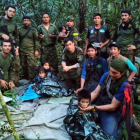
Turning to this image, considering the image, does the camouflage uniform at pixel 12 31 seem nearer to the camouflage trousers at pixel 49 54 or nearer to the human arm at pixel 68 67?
the camouflage trousers at pixel 49 54

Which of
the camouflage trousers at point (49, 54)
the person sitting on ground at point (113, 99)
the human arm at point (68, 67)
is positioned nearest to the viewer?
the person sitting on ground at point (113, 99)

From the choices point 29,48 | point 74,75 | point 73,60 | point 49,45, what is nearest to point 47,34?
point 49,45

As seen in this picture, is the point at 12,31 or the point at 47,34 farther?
the point at 47,34

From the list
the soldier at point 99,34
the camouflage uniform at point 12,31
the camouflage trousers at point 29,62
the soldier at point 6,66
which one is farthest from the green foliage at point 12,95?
the soldier at point 99,34

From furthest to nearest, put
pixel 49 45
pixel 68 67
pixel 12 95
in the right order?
pixel 49 45 < pixel 68 67 < pixel 12 95

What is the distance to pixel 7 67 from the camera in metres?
5.05

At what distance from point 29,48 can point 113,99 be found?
3.53 metres

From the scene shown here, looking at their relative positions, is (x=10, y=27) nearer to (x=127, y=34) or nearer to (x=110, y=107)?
(x=127, y=34)

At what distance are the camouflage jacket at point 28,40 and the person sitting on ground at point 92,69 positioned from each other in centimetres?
202

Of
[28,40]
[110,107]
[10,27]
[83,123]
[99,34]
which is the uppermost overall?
[10,27]

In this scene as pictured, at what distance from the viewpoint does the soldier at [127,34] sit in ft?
15.8

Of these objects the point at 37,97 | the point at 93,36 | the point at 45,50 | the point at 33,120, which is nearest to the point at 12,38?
the point at 45,50

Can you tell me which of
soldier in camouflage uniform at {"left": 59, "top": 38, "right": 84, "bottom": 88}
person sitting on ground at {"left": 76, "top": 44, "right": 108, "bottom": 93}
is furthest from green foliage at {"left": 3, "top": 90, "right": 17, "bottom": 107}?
person sitting on ground at {"left": 76, "top": 44, "right": 108, "bottom": 93}

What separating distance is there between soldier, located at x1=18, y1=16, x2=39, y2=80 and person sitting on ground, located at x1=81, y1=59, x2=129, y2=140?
305 centimetres
